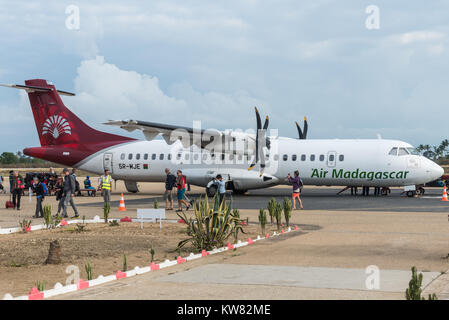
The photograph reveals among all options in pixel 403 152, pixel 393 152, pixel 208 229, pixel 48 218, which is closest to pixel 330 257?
pixel 208 229

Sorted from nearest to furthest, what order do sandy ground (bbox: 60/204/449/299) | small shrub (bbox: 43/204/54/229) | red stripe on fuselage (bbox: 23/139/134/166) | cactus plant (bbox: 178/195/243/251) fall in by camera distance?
1. sandy ground (bbox: 60/204/449/299)
2. cactus plant (bbox: 178/195/243/251)
3. small shrub (bbox: 43/204/54/229)
4. red stripe on fuselage (bbox: 23/139/134/166)

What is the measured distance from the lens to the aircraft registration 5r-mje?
2636 cm

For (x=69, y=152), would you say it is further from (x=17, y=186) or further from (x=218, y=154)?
(x=17, y=186)

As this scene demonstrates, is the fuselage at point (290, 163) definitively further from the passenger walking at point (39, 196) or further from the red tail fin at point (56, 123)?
the passenger walking at point (39, 196)

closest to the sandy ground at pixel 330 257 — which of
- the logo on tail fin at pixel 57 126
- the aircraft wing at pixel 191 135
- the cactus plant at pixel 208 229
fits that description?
the cactus plant at pixel 208 229

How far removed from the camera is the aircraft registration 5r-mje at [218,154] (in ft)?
86.5

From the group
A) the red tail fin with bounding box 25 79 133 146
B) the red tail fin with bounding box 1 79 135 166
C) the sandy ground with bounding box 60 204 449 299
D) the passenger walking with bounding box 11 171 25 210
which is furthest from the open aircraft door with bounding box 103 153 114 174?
the sandy ground with bounding box 60 204 449 299

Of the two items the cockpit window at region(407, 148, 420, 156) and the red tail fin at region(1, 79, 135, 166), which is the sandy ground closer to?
the cockpit window at region(407, 148, 420, 156)

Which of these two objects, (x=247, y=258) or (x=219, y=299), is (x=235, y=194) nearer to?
(x=247, y=258)

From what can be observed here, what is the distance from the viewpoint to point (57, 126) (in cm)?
3212

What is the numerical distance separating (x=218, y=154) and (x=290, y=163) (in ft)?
13.2

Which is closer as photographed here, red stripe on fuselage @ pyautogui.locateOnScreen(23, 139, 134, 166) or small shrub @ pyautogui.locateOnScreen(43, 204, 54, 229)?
small shrub @ pyautogui.locateOnScreen(43, 204, 54, 229)
